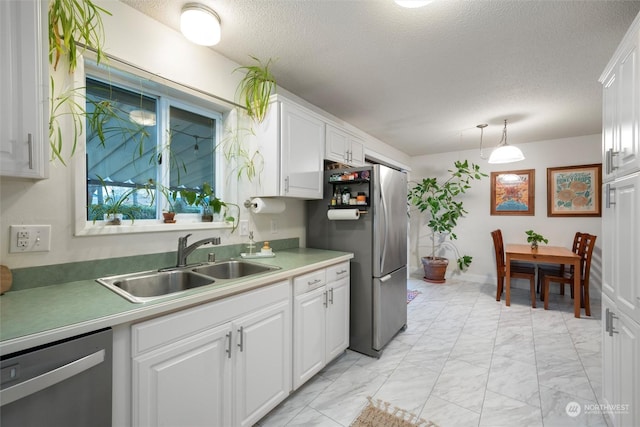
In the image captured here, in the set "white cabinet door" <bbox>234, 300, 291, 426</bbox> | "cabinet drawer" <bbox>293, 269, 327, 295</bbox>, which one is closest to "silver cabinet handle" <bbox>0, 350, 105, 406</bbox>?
"white cabinet door" <bbox>234, 300, 291, 426</bbox>

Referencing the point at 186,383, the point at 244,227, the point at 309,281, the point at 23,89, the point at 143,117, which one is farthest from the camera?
the point at 244,227

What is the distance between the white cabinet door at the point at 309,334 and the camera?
5.75ft

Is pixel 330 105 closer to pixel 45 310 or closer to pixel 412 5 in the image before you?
pixel 412 5

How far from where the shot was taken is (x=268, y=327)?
153 centimetres

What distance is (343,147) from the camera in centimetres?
280

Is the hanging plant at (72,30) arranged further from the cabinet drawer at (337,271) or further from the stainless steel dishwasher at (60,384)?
the cabinet drawer at (337,271)

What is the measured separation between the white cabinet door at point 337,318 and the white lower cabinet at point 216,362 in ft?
1.49

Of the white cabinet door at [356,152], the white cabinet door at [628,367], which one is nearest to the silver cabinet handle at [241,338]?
the white cabinet door at [628,367]

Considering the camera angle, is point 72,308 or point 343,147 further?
point 343,147

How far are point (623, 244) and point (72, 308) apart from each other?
2417 millimetres

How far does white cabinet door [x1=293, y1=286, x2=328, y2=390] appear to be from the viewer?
5.75 ft

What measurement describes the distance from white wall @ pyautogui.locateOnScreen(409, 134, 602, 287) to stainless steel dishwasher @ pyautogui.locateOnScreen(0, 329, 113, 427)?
5.08 m

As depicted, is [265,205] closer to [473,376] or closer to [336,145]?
[336,145]

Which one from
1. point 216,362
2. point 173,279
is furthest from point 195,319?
point 173,279
